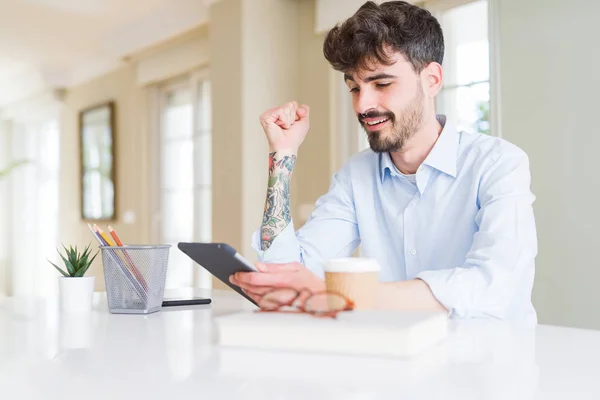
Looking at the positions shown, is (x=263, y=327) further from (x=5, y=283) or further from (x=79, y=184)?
(x=5, y=283)

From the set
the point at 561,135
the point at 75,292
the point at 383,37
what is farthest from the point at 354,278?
the point at 561,135

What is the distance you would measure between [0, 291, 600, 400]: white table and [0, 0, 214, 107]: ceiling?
384 centimetres

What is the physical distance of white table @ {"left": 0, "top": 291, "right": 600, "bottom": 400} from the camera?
2.24ft

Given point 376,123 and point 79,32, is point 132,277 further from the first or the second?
point 79,32

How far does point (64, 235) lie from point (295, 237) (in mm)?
5928

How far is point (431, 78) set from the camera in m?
1.75

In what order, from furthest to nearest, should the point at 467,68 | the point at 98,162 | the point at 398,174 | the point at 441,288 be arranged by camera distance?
the point at 98,162
the point at 467,68
the point at 398,174
the point at 441,288

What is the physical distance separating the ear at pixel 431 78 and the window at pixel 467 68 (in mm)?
1446

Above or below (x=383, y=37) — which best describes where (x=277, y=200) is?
below

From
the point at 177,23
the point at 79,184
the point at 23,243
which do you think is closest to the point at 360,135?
the point at 177,23

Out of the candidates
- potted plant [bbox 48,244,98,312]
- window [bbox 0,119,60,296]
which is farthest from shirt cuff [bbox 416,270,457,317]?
window [bbox 0,119,60,296]

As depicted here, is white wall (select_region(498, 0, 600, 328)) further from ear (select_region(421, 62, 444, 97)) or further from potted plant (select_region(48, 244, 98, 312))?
potted plant (select_region(48, 244, 98, 312))

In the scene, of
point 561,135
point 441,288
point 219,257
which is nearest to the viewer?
point 219,257

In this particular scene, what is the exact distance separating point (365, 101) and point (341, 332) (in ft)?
3.07
